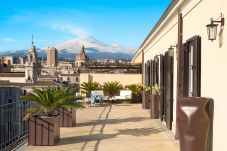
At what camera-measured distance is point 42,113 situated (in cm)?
977

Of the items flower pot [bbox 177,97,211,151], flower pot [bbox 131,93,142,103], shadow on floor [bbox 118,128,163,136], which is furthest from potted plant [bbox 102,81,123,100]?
flower pot [bbox 177,97,211,151]

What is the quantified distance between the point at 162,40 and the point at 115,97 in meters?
9.10

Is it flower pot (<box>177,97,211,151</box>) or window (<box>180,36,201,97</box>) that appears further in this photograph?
window (<box>180,36,201,97</box>)

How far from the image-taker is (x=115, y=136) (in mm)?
10500

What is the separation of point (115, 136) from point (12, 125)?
2479 millimetres

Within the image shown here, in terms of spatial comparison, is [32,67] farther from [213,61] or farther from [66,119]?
[213,61]

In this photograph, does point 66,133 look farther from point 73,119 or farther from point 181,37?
point 181,37

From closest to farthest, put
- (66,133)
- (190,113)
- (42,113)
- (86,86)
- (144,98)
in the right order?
1. (190,113)
2. (42,113)
3. (66,133)
4. (144,98)
5. (86,86)

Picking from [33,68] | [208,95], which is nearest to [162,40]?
[208,95]

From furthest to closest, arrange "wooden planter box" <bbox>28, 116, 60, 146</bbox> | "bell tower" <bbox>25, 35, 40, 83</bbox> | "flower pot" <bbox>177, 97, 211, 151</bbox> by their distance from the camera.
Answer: "bell tower" <bbox>25, 35, 40, 83</bbox>, "wooden planter box" <bbox>28, 116, 60, 146</bbox>, "flower pot" <bbox>177, 97, 211, 151</bbox>

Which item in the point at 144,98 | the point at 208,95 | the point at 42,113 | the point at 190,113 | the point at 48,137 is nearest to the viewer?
the point at 190,113

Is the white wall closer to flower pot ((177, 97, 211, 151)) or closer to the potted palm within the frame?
flower pot ((177, 97, 211, 151))

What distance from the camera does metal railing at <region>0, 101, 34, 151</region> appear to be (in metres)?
9.24

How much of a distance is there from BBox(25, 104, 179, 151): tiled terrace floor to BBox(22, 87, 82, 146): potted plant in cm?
24
